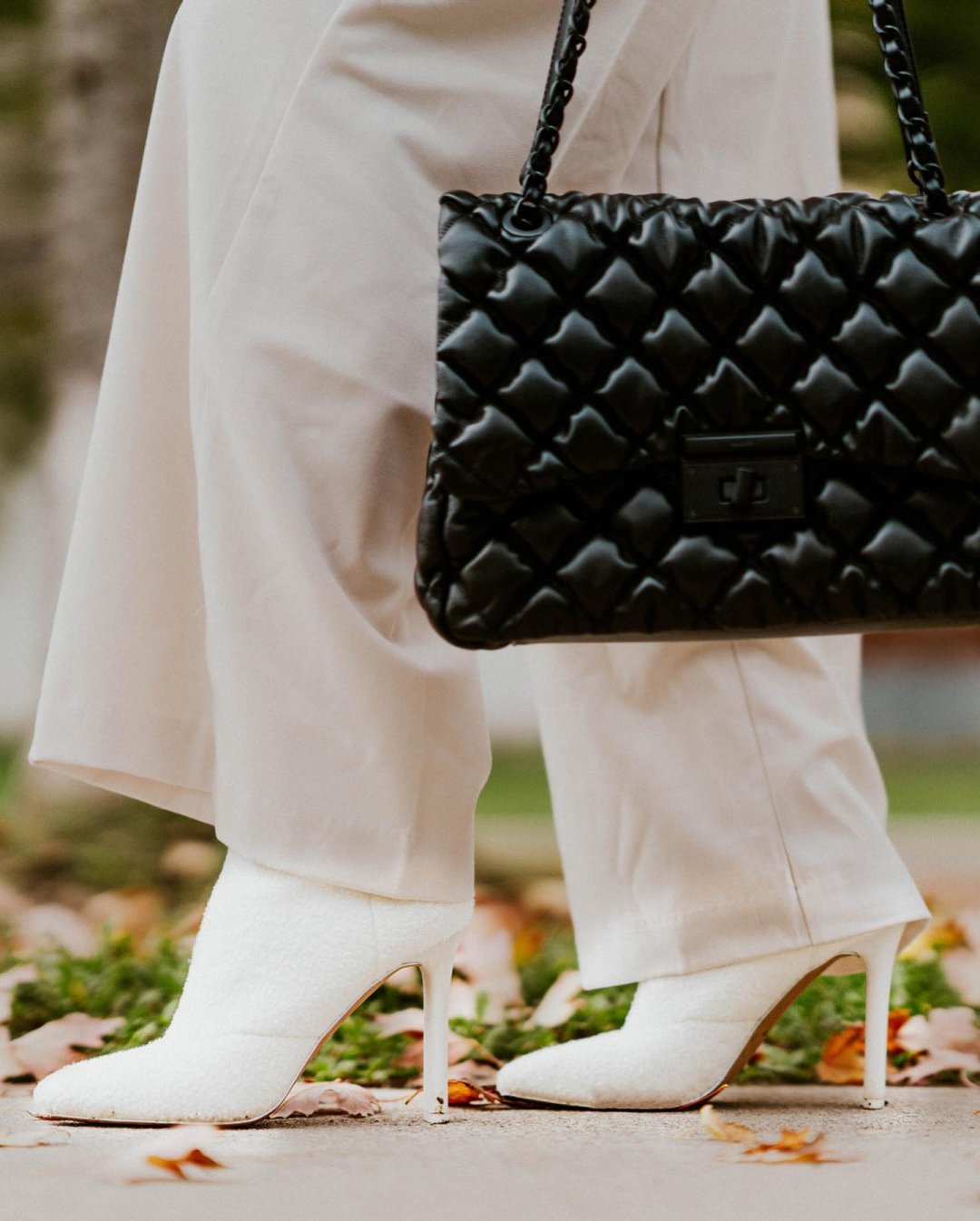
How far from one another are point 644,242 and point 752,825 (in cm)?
A: 54

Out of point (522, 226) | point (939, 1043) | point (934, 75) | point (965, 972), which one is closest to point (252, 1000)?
point (522, 226)

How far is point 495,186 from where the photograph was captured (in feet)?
4.00

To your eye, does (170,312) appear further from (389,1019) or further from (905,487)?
(389,1019)

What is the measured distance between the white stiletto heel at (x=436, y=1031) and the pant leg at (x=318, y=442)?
64 millimetres

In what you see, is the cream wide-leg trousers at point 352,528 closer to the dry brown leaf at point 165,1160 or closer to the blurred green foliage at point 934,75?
the dry brown leaf at point 165,1160

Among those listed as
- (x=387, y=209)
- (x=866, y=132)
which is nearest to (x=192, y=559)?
(x=387, y=209)

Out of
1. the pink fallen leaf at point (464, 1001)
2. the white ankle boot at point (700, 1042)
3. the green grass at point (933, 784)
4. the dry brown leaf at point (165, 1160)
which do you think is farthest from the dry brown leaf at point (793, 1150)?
the green grass at point (933, 784)

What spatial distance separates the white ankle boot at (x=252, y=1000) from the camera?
1.10m

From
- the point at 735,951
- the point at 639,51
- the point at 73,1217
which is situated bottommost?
the point at 73,1217

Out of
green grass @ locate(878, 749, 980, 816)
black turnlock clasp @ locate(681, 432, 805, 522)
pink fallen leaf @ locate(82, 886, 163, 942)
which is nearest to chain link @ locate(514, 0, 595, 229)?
black turnlock clasp @ locate(681, 432, 805, 522)

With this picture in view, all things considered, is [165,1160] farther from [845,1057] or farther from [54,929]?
[54,929]

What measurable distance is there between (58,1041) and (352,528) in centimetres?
79

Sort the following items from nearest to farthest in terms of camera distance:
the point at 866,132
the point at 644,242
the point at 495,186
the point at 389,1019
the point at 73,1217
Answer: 1. the point at 73,1217
2. the point at 644,242
3. the point at 495,186
4. the point at 389,1019
5. the point at 866,132

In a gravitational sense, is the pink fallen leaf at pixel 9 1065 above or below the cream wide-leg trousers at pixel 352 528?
below
